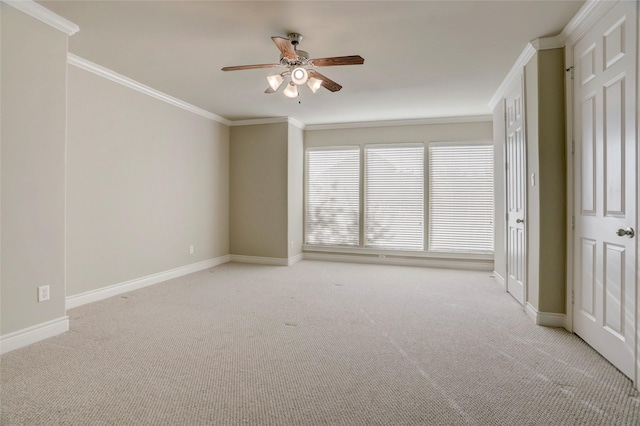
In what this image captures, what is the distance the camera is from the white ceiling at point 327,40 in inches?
106

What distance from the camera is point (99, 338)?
9.43ft

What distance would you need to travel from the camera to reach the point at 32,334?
9.05 feet

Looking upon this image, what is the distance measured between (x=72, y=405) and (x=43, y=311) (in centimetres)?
134

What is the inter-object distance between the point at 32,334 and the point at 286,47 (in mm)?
3197

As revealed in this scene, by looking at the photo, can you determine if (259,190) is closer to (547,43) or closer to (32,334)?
(32,334)

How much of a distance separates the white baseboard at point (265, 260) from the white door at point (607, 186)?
4.41m

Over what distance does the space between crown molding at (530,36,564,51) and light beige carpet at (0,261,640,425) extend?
2.66 metres

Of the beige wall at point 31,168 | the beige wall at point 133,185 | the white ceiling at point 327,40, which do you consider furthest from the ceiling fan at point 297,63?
the beige wall at point 133,185

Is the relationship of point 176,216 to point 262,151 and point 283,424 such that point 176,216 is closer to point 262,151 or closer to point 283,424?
point 262,151

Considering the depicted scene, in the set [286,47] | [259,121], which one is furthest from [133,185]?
[286,47]

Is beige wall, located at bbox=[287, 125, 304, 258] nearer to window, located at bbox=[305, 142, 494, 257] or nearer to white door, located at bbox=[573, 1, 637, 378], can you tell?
window, located at bbox=[305, 142, 494, 257]

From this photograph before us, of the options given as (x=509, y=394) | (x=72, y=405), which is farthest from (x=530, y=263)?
(x=72, y=405)

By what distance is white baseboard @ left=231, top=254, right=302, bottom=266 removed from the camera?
627cm

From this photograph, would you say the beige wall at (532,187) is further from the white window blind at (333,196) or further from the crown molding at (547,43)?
the white window blind at (333,196)
